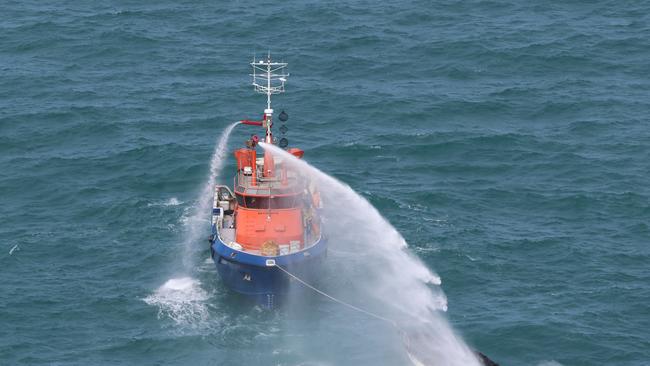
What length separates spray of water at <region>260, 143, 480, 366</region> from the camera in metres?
100

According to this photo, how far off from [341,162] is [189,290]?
104 ft

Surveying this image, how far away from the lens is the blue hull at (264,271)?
108000mm

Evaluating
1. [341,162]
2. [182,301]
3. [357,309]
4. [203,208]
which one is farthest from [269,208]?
[341,162]

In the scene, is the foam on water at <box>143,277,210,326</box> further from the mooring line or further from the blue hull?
the mooring line

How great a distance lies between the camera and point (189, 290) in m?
112

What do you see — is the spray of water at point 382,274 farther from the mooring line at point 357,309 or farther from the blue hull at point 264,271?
the blue hull at point 264,271

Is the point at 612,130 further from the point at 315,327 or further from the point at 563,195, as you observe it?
the point at 315,327

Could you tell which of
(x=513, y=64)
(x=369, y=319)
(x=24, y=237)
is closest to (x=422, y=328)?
(x=369, y=319)

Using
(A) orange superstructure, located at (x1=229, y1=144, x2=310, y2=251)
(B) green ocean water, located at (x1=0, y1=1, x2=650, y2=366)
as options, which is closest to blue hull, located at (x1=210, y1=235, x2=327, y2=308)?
(B) green ocean water, located at (x1=0, y1=1, x2=650, y2=366)

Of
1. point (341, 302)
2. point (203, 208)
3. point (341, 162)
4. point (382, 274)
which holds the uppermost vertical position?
point (341, 162)

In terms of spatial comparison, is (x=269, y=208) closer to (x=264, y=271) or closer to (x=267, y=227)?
(x=267, y=227)

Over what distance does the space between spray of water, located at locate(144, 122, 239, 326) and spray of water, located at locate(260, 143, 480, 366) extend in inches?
484

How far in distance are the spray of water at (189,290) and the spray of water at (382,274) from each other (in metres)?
12.3

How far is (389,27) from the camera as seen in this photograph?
171m
